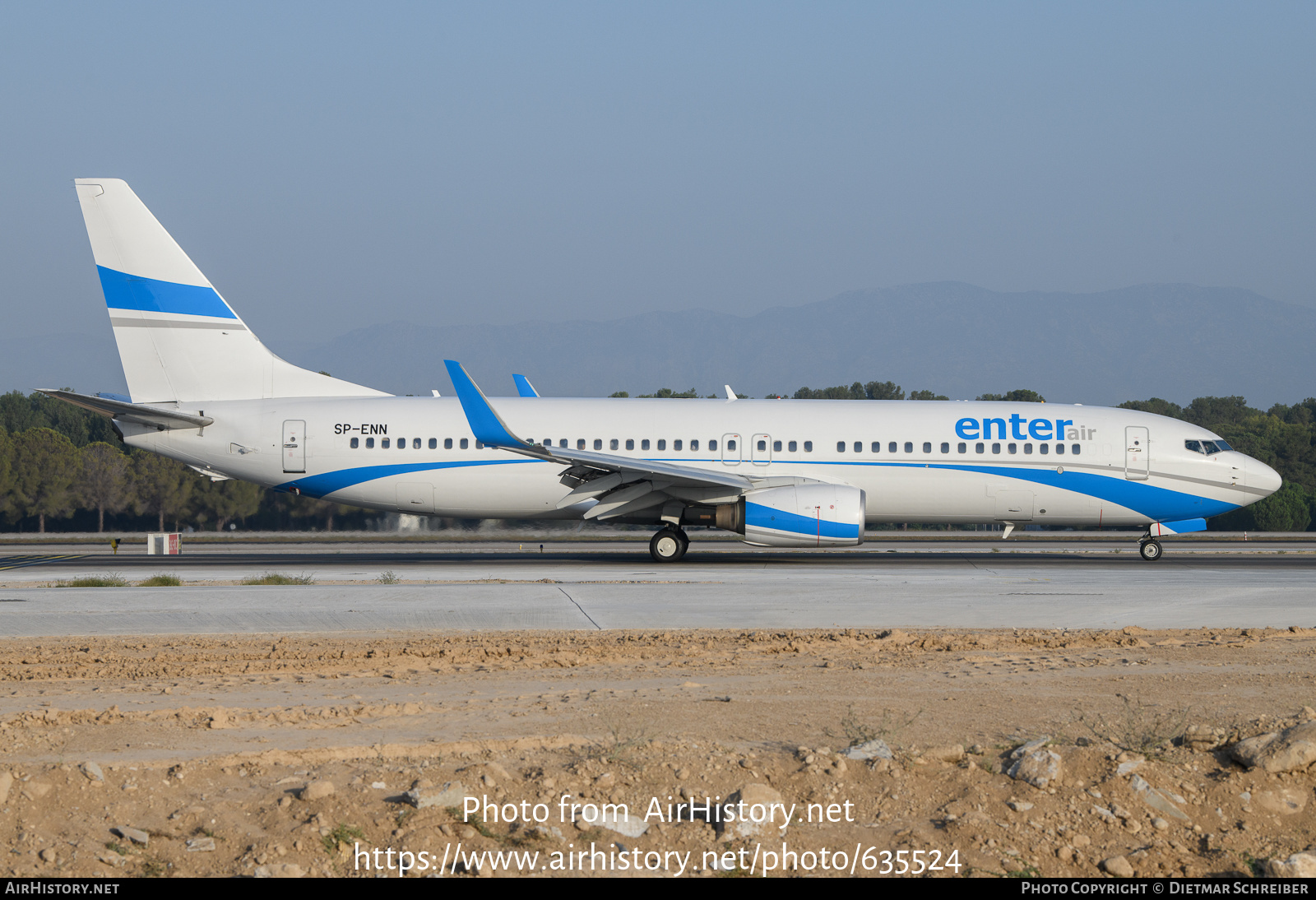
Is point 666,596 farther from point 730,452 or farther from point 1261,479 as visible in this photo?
point 1261,479

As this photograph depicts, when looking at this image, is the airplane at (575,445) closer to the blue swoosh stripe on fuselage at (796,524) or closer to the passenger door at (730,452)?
the passenger door at (730,452)

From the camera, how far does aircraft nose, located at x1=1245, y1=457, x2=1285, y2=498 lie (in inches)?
922

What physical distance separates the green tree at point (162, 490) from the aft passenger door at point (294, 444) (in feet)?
96.9

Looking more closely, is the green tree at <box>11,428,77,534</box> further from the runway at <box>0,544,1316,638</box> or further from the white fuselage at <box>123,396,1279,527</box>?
the white fuselage at <box>123,396,1279,527</box>

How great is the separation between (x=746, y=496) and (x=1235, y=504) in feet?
36.7

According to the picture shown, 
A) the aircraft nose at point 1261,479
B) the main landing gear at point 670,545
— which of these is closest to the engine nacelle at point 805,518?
the main landing gear at point 670,545

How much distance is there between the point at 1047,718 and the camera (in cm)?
780

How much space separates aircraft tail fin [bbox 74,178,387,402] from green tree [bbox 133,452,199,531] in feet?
92.0

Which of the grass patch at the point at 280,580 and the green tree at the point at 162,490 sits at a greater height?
the green tree at the point at 162,490

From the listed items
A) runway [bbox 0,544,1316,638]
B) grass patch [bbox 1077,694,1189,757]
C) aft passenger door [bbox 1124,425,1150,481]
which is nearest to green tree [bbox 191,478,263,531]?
runway [bbox 0,544,1316,638]

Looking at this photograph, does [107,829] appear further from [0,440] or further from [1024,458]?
[0,440]

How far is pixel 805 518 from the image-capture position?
69.1ft

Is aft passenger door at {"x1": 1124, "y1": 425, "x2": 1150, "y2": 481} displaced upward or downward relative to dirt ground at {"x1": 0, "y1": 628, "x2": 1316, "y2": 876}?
upward

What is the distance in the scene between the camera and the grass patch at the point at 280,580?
58.1 feet
